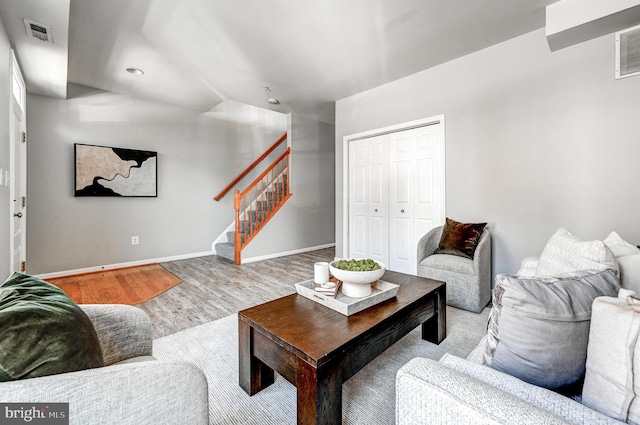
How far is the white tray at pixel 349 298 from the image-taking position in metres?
1.41

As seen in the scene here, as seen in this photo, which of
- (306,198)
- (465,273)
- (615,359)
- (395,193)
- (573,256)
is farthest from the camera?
(306,198)

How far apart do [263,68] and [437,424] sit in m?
3.64

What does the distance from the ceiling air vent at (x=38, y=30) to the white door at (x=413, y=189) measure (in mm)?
3618

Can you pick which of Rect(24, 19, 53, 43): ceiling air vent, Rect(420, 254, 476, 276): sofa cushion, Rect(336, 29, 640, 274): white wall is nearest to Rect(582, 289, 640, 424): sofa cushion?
Rect(420, 254, 476, 276): sofa cushion

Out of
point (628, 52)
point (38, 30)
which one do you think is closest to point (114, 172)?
point (38, 30)

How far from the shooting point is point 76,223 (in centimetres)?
387

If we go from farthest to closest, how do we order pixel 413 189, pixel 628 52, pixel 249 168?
pixel 249 168, pixel 413 189, pixel 628 52

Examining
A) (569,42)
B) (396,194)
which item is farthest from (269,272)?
(569,42)

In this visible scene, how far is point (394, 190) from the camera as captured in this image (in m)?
3.78

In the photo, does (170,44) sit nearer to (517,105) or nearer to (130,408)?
(130,408)

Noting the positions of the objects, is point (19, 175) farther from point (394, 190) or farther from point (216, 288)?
point (394, 190)

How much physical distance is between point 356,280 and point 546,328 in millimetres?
815

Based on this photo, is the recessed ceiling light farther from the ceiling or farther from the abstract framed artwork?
the abstract framed artwork

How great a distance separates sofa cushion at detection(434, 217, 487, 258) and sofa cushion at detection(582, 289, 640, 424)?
82.7 inches
